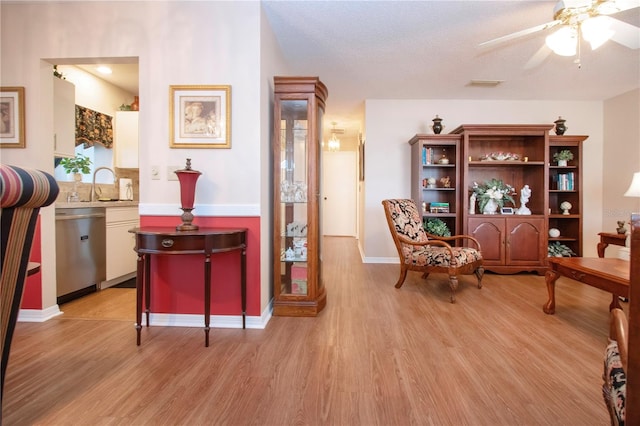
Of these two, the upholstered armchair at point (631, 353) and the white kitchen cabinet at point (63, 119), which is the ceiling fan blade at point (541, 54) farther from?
the white kitchen cabinet at point (63, 119)

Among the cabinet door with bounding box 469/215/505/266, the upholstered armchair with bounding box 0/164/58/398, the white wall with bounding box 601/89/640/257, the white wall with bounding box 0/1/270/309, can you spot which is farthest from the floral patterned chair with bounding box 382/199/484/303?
the upholstered armchair with bounding box 0/164/58/398

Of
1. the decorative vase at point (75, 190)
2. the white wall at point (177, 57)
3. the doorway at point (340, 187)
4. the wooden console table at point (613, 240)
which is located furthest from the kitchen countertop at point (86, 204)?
the wooden console table at point (613, 240)

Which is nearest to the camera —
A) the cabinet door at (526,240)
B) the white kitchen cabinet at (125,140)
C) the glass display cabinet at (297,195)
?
the glass display cabinet at (297,195)

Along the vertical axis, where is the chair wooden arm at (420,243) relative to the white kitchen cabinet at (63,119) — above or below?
below

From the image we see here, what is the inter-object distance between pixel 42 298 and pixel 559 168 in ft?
19.9

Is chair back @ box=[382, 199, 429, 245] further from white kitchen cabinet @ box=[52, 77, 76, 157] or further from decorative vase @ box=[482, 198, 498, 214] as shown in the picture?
white kitchen cabinet @ box=[52, 77, 76, 157]

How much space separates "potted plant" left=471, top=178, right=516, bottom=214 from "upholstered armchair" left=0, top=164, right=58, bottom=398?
14.2 feet

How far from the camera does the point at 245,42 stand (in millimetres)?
2225

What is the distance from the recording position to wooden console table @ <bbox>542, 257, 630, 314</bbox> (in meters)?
1.98

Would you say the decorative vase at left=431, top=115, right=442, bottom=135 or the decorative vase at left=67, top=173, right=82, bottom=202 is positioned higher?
the decorative vase at left=431, top=115, right=442, bottom=135

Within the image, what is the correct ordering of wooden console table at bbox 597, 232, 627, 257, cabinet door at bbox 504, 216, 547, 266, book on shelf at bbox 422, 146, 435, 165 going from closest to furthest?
wooden console table at bbox 597, 232, 627, 257, cabinet door at bbox 504, 216, 547, 266, book on shelf at bbox 422, 146, 435, 165

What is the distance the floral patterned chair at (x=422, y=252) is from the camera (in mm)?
2961

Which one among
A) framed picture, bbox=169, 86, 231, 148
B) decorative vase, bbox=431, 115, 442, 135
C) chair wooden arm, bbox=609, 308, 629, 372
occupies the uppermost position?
decorative vase, bbox=431, 115, 442, 135

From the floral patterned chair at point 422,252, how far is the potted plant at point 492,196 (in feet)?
3.07
